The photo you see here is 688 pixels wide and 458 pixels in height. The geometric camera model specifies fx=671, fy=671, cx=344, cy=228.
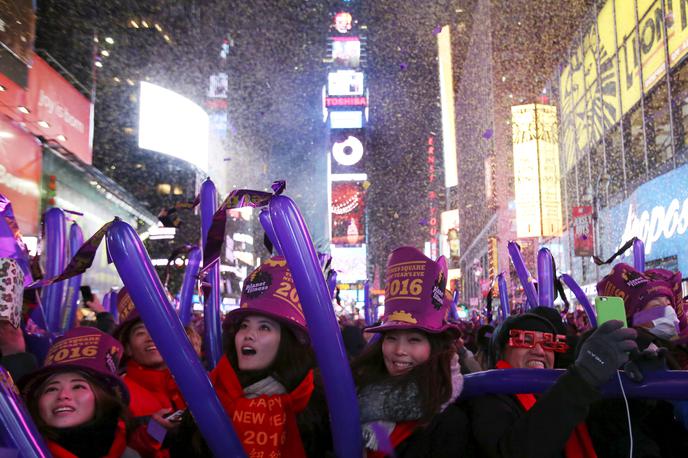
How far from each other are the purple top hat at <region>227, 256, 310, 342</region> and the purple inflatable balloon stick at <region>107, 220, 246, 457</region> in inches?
40.6

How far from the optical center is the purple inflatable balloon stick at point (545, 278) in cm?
561

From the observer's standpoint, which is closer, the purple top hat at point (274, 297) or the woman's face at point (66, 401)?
the woman's face at point (66, 401)

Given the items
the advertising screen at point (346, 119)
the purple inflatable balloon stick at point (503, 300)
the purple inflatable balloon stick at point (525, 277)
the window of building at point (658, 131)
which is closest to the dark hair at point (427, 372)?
the purple inflatable balloon stick at point (525, 277)

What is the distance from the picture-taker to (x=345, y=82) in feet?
321

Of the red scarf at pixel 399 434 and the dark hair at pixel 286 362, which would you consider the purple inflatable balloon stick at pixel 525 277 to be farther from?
the red scarf at pixel 399 434

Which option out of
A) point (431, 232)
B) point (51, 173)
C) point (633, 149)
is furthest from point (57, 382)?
point (431, 232)

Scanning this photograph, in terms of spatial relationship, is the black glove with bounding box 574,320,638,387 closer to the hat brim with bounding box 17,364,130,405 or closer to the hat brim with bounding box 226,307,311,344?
the hat brim with bounding box 226,307,311,344

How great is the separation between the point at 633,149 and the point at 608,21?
5325 mm

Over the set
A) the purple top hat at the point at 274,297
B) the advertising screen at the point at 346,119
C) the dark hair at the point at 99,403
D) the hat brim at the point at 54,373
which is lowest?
the dark hair at the point at 99,403

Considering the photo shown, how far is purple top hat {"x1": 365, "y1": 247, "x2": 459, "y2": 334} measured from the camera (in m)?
2.87

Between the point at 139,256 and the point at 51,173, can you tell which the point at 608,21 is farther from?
the point at 139,256

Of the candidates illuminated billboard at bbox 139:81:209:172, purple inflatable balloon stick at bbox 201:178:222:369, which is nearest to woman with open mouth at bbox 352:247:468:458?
purple inflatable balloon stick at bbox 201:178:222:369

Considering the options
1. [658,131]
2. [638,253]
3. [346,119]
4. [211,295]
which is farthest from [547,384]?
[346,119]

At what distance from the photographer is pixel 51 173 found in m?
21.5
